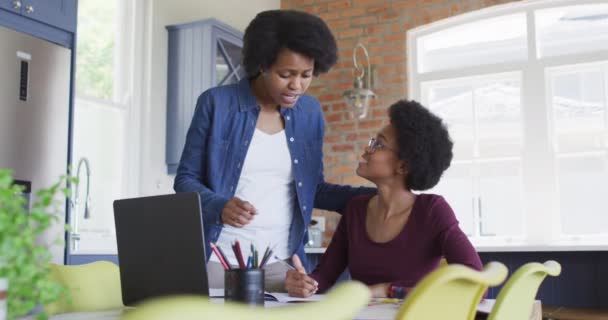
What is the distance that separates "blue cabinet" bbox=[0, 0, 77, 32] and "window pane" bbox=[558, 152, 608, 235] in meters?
3.74

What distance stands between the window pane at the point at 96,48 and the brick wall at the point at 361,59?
6.90ft

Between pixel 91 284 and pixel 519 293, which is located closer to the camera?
pixel 519 293

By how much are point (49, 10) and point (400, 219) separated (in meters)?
2.31

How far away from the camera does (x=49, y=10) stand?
3395 millimetres

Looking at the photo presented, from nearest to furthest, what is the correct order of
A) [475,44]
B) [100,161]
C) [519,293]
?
1. [519,293]
2. [100,161]
3. [475,44]

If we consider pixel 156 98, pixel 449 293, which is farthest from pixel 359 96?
pixel 449 293

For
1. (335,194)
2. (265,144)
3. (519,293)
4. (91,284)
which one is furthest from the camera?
(335,194)

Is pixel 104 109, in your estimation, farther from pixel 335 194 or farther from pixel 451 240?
pixel 451 240

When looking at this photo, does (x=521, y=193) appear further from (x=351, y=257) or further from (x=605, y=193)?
(x=351, y=257)

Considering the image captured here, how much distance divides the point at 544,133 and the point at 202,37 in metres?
2.72

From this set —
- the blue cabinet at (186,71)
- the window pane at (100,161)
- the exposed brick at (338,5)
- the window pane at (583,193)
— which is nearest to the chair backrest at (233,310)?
the window pane at (100,161)

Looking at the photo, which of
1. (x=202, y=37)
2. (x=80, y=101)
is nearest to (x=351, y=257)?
(x=80, y=101)

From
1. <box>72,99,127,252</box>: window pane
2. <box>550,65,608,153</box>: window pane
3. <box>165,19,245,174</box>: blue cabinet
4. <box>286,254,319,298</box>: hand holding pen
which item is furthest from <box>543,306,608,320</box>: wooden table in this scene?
<box>165,19,245,174</box>: blue cabinet

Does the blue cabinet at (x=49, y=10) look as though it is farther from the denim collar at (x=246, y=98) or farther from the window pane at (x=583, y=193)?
the window pane at (x=583, y=193)
